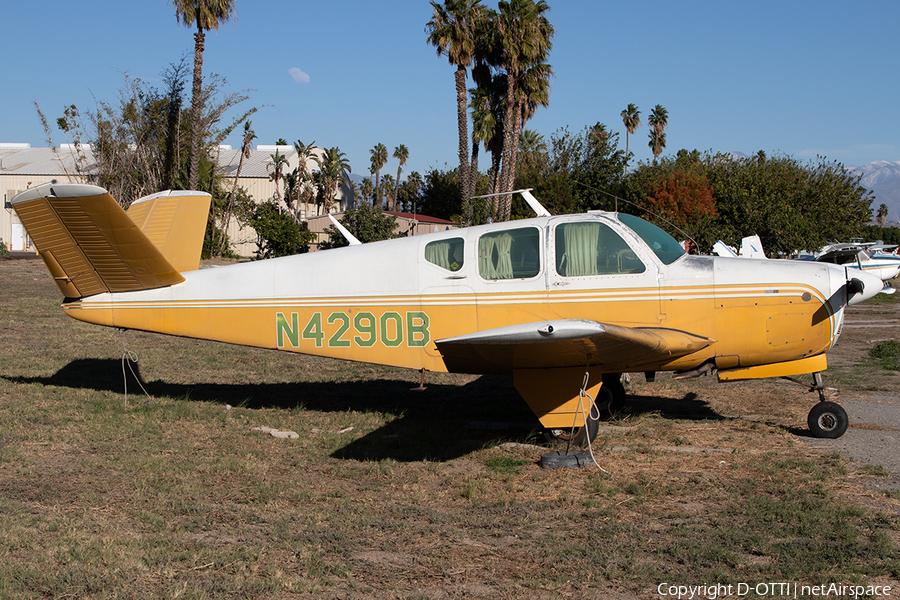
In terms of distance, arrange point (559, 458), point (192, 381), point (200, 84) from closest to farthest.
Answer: point (559, 458)
point (192, 381)
point (200, 84)

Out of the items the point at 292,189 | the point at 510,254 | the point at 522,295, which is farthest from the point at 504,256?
the point at 292,189

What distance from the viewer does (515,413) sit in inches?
330

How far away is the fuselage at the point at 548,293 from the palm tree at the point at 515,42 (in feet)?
92.2

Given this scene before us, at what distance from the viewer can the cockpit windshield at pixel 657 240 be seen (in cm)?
667

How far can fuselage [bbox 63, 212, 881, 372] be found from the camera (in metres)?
6.59

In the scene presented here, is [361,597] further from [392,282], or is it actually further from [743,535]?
[392,282]

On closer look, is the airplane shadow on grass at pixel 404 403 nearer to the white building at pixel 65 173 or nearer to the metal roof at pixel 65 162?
the white building at pixel 65 173

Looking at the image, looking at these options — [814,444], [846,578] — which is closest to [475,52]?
[814,444]

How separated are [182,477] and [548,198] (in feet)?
150

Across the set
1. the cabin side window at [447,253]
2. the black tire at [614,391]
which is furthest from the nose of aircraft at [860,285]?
the cabin side window at [447,253]

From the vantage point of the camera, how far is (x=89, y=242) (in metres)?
7.36

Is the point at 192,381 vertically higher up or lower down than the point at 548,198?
lower down

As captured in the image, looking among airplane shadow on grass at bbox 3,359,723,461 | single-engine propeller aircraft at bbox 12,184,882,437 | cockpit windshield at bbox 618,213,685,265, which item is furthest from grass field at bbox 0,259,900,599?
cockpit windshield at bbox 618,213,685,265

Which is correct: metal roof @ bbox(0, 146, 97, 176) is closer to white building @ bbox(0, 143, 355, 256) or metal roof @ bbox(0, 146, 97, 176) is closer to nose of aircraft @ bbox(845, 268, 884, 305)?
white building @ bbox(0, 143, 355, 256)
